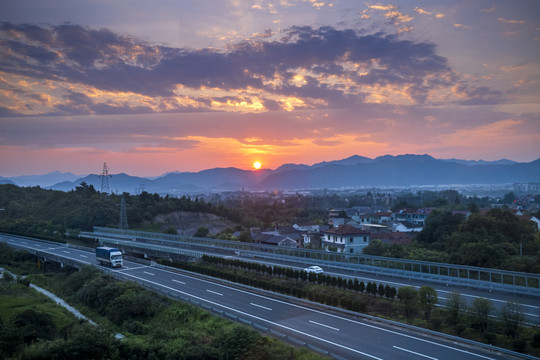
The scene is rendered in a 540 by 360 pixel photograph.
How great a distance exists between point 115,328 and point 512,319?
21962 mm

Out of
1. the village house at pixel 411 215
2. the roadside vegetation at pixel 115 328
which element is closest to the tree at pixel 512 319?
the roadside vegetation at pixel 115 328

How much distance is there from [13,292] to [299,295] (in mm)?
24888

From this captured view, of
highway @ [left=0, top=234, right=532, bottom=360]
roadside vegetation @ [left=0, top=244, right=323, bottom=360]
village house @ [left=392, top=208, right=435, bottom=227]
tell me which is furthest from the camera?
village house @ [left=392, top=208, right=435, bottom=227]

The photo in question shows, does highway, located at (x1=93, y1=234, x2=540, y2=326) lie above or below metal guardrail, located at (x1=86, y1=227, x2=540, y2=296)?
below

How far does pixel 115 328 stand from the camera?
25719 millimetres

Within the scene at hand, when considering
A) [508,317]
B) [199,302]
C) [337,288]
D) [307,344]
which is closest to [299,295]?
[337,288]

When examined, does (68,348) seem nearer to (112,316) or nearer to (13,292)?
(112,316)

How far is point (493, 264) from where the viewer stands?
93.6ft

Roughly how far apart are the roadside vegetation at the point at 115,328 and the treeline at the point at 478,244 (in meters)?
18.8

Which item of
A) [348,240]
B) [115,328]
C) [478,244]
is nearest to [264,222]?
[348,240]

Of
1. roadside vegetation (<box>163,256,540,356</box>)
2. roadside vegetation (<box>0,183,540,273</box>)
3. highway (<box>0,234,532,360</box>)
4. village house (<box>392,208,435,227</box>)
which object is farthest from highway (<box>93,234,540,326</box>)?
Result: village house (<box>392,208,435,227</box>)

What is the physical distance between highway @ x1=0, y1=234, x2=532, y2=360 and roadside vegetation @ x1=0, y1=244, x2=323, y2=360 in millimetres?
1477

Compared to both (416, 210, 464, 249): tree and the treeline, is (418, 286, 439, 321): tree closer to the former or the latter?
the treeline

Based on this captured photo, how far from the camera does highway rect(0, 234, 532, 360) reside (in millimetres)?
15938
